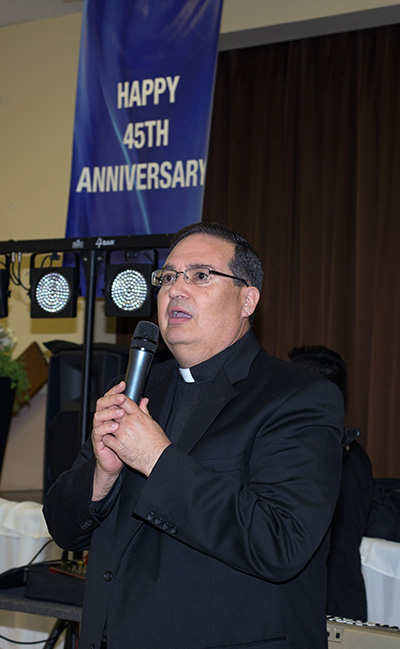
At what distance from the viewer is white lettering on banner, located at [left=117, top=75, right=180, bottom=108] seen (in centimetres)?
360

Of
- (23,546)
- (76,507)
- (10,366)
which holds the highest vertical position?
(10,366)

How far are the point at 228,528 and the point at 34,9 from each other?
5.06m

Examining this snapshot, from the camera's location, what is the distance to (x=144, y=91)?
3.70 meters

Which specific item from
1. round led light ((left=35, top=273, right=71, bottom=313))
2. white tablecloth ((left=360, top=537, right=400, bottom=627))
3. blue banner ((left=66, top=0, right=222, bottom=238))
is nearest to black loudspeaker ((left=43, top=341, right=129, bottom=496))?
round led light ((left=35, top=273, right=71, bottom=313))

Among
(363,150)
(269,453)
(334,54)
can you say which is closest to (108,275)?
(269,453)

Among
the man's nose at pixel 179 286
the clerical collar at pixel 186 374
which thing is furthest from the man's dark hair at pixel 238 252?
the clerical collar at pixel 186 374

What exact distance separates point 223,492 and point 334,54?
4282 mm

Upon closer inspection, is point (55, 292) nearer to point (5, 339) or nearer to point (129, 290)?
point (129, 290)

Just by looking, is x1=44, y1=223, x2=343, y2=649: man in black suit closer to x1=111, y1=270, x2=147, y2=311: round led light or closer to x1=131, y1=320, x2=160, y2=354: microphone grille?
x1=131, y1=320, x2=160, y2=354: microphone grille

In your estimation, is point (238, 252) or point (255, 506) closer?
point (255, 506)

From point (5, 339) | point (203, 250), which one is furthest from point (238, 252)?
point (5, 339)

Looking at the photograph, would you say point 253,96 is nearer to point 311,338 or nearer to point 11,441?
point 311,338

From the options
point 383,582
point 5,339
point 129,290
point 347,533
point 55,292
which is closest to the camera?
point 347,533

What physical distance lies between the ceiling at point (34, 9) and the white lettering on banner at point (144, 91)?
6.28 ft
